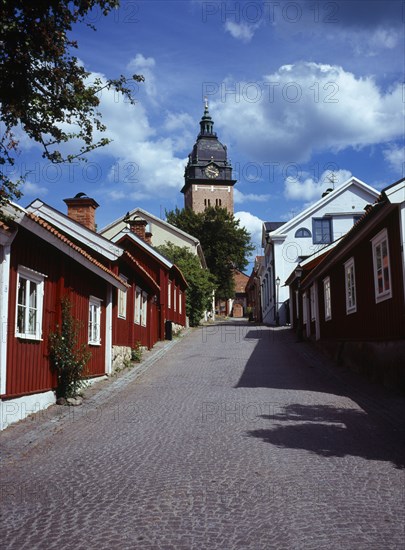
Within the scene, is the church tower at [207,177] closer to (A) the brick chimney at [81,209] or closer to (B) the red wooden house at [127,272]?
(B) the red wooden house at [127,272]

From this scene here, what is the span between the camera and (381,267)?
41.9ft

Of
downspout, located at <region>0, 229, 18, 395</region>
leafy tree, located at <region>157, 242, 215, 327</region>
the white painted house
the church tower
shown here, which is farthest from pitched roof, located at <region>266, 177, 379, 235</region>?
the church tower

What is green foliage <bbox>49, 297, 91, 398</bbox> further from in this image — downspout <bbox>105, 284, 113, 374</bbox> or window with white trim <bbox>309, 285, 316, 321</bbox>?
window with white trim <bbox>309, 285, 316, 321</bbox>

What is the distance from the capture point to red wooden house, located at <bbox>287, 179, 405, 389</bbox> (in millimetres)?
11336

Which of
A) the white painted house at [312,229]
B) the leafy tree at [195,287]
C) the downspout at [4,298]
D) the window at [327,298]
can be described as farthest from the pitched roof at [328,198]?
the downspout at [4,298]

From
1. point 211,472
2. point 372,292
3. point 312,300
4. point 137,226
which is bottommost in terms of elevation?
point 211,472

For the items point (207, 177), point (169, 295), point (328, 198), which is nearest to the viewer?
point (169, 295)

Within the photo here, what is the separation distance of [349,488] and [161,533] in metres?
2.03

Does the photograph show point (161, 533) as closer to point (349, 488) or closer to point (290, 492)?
point (290, 492)

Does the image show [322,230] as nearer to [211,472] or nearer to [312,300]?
[312,300]

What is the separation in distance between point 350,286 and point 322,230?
20.5 meters

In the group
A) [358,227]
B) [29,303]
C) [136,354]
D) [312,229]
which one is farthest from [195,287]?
[29,303]

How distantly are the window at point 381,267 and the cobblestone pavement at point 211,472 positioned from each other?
2.08 m

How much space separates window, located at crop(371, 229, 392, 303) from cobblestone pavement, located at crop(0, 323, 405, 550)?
208cm
